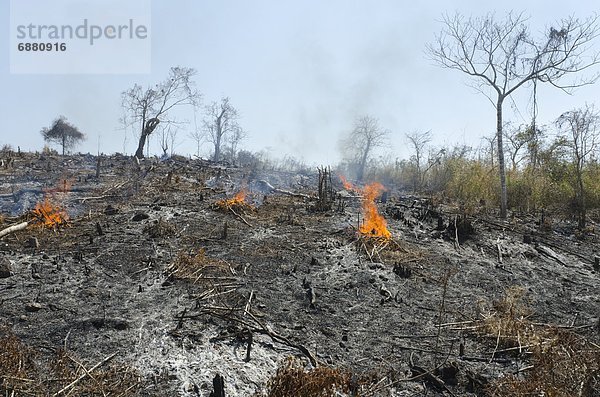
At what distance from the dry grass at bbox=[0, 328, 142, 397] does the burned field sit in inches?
0.8

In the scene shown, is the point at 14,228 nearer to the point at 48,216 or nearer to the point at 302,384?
the point at 48,216

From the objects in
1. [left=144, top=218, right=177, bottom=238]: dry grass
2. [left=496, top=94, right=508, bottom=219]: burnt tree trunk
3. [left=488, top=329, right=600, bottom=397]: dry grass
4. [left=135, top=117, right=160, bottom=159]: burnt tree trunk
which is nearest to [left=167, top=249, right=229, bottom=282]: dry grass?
[left=144, top=218, right=177, bottom=238]: dry grass

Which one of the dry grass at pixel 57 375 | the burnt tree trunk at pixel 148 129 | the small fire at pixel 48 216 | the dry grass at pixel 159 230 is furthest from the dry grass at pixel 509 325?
the burnt tree trunk at pixel 148 129

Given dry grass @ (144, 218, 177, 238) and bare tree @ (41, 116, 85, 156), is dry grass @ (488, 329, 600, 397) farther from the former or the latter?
bare tree @ (41, 116, 85, 156)

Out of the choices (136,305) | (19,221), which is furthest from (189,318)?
(19,221)

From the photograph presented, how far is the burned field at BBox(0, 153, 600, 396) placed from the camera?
4.43m

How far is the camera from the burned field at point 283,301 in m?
4.43

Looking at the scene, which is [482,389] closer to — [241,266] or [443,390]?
[443,390]

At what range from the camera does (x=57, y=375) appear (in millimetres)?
4207

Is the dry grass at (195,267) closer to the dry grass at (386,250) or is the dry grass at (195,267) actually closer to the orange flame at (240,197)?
the dry grass at (386,250)

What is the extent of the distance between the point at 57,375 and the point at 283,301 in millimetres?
3530

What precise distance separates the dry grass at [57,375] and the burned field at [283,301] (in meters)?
0.02

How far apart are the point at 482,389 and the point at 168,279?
17.6 feet

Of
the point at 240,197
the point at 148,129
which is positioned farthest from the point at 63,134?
the point at 240,197
